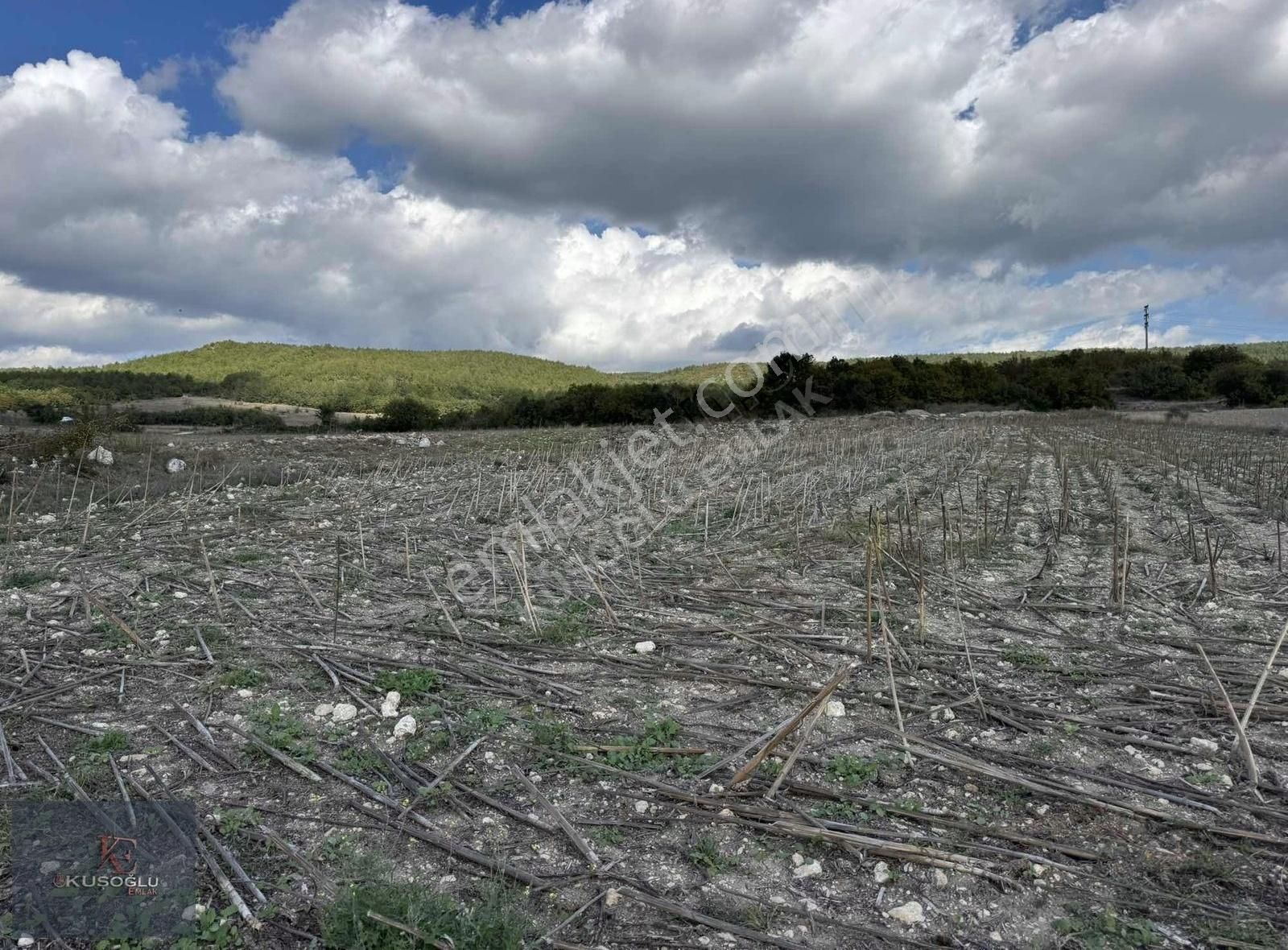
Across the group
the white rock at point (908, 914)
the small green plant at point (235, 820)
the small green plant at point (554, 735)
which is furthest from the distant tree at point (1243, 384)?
the small green plant at point (235, 820)

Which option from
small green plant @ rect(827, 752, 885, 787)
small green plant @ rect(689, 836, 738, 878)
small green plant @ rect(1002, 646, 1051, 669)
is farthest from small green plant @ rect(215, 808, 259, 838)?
small green plant @ rect(1002, 646, 1051, 669)

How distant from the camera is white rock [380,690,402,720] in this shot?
433 cm

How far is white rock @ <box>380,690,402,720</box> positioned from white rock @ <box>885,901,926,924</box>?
2831 millimetres

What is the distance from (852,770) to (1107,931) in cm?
121

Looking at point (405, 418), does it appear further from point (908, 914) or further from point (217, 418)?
point (908, 914)

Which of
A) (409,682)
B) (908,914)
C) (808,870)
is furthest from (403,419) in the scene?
(908,914)

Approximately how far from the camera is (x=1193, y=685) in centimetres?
454

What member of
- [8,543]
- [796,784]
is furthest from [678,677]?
[8,543]

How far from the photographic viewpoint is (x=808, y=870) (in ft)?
9.73

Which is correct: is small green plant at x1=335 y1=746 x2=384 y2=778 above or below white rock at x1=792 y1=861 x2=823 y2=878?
above

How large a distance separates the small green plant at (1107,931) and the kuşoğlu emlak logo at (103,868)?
3096mm

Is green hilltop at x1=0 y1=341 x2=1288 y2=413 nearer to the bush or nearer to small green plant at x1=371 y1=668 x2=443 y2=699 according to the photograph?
the bush

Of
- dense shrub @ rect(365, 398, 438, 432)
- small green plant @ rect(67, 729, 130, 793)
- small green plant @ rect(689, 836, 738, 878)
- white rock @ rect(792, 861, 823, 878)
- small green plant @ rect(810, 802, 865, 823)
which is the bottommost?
white rock @ rect(792, 861, 823, 878)

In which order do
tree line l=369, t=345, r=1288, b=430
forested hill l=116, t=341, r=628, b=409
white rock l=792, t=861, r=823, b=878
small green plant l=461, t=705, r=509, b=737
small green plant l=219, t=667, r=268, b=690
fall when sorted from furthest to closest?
forested hill l=116, t=341, r=628, b=409 → tree line l=369, t=345, r=1288, b=430 → small green plant l=219, t=667, r=268, b=690 → small green plant l=461, t=705, r=509, b=737 → white rock l=792, t=861, r=823, b=878
